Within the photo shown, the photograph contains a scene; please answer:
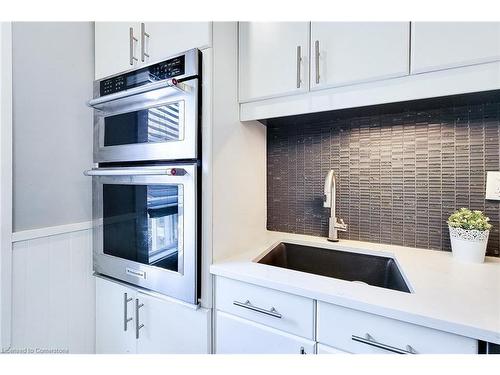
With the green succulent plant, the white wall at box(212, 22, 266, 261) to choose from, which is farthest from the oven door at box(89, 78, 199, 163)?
the green succulent plant

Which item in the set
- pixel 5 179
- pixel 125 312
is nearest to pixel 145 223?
pixel 125 312

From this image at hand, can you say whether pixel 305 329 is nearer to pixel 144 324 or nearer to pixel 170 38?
pixel 144 324

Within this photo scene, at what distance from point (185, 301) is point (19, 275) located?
706mm

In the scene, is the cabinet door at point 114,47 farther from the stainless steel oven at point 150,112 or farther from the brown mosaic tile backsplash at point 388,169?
the brown mosaic tile backsplash at point 388,169

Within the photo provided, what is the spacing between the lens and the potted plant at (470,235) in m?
0.91

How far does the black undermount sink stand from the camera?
103 centimetres

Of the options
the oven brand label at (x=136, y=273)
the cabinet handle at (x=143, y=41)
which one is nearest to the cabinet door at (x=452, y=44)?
the cabinet handle at (x=143, y=41)

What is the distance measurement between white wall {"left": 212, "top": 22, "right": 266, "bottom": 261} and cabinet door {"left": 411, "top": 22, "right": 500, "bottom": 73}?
2.16 ft

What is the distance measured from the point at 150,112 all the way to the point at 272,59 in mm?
549

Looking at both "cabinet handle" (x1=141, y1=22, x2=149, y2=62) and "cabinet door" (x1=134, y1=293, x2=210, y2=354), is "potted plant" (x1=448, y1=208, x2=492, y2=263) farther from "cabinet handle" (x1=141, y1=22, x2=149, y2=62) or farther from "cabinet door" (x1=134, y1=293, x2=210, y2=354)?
"cabinet handle" (x1=141, y1=22, x2=149, y2=62)

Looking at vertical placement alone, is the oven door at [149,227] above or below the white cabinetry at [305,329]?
above

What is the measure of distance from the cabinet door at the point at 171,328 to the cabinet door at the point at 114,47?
1.04m
